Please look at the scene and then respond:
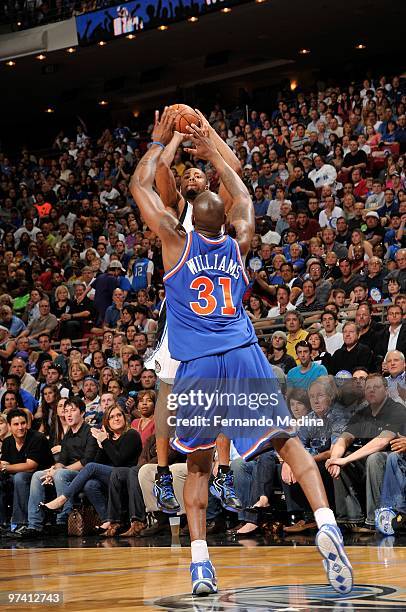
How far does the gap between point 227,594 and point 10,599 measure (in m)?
1.09

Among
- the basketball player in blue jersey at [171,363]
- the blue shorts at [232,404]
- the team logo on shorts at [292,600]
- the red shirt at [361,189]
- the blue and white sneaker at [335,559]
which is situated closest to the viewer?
the team logo on shorts at [292,600]

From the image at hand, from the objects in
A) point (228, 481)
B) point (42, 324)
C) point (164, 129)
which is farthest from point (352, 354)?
point (42, 324)

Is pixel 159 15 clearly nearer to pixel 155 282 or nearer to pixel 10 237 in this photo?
pixel 10 237

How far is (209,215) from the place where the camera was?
5086 mm

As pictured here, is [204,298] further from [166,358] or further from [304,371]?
[304,371]

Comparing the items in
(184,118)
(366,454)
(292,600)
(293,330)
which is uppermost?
(184,118)

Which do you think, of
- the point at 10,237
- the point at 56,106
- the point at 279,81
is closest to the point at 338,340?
the point at 10,237

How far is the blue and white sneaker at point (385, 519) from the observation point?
7.77 meters

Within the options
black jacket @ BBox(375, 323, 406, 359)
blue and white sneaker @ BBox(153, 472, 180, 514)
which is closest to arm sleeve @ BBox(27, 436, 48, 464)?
black jacket @ BBox(375, 323, 406, 359)

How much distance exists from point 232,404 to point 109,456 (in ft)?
16.1

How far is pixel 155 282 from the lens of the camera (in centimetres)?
1509

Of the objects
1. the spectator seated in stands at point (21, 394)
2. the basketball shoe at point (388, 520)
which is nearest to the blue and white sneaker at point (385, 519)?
the basketball shoe at point (388, 520)

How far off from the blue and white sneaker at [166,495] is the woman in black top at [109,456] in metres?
3.44

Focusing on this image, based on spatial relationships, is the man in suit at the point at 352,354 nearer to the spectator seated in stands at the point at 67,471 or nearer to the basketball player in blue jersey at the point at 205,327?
the spectator seated in stands at the point at 67,471
